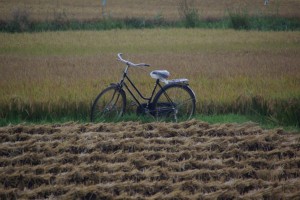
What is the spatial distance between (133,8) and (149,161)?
18.1 metres

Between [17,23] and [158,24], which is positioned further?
[158,24]

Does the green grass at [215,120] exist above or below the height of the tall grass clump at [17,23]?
below

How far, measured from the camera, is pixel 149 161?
412 centimetres

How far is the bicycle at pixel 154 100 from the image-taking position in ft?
17.5

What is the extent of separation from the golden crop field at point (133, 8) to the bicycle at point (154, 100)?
35.1ft

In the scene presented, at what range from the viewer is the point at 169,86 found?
5.34m

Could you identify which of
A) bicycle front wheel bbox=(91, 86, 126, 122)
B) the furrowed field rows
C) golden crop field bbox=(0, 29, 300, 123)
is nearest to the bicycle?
bicycle front wheel bbox=(91, 86, 126, 122)

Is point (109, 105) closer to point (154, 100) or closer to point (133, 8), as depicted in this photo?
point (154, 100)

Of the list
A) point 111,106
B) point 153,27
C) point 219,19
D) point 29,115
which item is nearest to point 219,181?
point 111,106

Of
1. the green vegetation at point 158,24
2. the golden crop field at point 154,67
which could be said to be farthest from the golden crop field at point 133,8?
the golden crop field at point 154,67

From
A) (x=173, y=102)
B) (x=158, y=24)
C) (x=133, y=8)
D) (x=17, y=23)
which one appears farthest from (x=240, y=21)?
(x=173, y=102)

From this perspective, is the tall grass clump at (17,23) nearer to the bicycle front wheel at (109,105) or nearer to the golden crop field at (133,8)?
the golden crop field at (133,8)

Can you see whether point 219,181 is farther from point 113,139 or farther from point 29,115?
point 29,115

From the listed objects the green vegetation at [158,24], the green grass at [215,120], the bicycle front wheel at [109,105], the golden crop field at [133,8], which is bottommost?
the green grass at [215,120]
